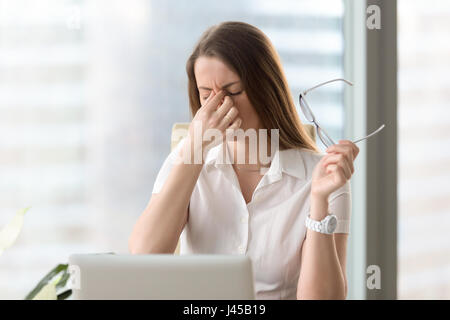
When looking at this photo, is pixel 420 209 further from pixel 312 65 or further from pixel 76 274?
pixel 76 274

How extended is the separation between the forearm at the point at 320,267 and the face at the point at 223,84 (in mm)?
307

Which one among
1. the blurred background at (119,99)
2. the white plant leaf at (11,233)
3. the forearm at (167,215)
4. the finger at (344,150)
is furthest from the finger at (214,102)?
A: the blurred background at (119,99)

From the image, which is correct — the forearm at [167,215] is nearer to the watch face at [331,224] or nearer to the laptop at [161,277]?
the watch face at [331,224]

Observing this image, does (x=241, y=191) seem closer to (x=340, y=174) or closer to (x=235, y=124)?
(x=235, y=124)

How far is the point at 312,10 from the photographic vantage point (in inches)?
81.9

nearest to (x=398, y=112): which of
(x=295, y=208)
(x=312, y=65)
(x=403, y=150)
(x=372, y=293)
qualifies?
(x=403, y=150)

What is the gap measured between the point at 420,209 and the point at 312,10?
A: 98 cm

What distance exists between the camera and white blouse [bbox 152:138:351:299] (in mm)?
1197

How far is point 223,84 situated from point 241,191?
29 centimetres

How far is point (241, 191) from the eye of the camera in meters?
1.29

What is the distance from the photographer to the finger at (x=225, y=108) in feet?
3.89

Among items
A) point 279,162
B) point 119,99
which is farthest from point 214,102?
point 119,99

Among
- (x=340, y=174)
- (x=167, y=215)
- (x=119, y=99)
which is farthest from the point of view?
(x=119, y=99)

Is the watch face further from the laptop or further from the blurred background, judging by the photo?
the blurred background
